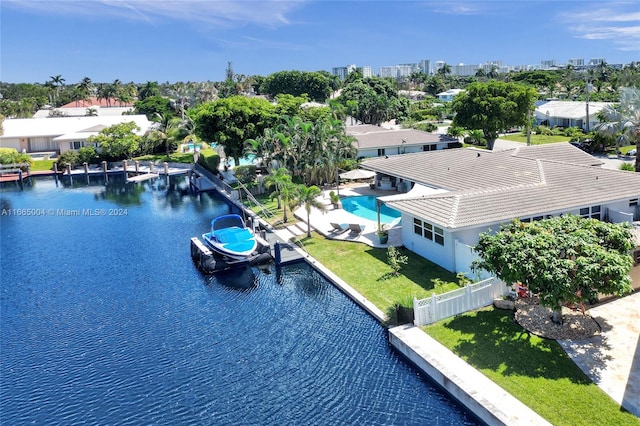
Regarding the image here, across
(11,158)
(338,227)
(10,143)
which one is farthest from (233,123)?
(10,143)

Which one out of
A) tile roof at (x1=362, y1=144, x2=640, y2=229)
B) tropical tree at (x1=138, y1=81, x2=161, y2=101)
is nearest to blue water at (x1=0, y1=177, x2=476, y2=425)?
tile roof at (x1=362, y1=144, x2=640, y2=229)

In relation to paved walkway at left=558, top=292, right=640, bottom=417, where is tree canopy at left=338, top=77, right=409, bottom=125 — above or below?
above

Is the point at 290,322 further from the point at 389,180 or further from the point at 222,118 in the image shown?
the point at 222,118

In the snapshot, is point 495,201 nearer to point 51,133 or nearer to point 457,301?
point 457,301

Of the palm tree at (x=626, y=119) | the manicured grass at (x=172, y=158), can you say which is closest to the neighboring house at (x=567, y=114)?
the palm tree at (x=626, y=119)

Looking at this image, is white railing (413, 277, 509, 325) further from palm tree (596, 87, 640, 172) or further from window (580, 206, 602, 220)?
palm tree (596, 87, 640, 172)

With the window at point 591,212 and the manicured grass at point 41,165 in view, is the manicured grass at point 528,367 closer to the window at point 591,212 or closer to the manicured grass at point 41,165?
the window at point 591,212
